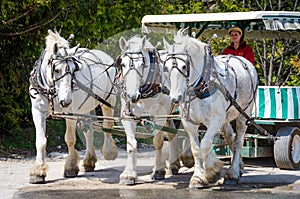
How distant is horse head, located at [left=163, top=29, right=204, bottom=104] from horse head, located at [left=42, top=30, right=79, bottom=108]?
53.2 inches

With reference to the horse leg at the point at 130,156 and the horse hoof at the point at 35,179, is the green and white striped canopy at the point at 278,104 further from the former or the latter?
the horse hoof at the point at 35,179

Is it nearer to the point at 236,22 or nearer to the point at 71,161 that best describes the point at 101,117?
the point at 71,161

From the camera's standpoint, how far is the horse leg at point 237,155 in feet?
32.8

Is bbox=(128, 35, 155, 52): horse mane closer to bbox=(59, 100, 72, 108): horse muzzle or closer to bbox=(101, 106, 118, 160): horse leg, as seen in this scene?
bbox=(59, 100, 72, 108): horse muzzle

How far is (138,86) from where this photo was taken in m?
9.30

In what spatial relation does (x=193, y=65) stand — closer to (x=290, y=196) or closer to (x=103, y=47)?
(x=290, y=196)

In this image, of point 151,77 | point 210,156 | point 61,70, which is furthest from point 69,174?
point 210,156

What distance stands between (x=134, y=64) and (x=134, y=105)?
0.64m

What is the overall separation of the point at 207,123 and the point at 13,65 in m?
5.76

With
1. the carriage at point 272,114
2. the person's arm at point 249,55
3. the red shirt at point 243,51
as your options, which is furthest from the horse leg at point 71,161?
the person's arm at point 249,55

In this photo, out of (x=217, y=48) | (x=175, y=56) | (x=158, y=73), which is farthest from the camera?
(x=217, y=48)

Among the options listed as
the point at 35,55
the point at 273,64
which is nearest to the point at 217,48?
the point at 273,64

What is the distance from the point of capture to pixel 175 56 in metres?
8.93

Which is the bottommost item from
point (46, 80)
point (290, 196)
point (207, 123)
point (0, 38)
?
point (290, 196)
